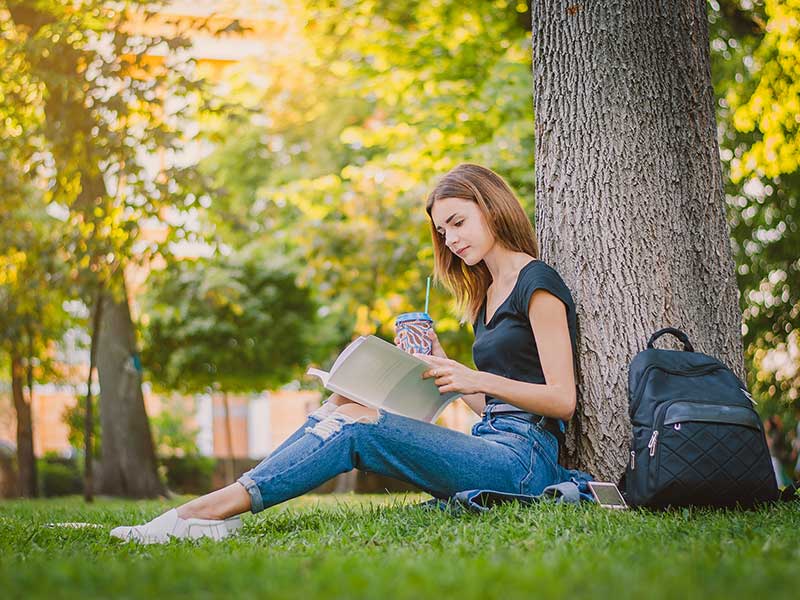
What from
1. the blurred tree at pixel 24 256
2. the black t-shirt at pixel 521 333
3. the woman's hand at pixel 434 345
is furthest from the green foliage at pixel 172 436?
the black t-shirt at pixel 521 333

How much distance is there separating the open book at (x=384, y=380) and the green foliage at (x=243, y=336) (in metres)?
10.1

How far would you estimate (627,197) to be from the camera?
4.32 m

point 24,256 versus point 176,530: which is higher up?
point 24,256

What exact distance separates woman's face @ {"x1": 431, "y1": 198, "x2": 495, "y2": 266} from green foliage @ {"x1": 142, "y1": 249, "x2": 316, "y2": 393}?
9767mm

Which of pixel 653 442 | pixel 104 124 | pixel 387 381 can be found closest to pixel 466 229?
pixel 387 381

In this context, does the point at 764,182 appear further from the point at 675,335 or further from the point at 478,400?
the point at 478,400

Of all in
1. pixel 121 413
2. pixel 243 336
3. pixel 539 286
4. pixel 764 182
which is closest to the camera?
pixel 539 286

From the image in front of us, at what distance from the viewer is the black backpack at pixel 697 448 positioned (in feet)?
11.4

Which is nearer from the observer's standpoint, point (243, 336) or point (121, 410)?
point (121, 410)

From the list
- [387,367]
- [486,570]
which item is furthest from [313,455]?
[486,570]

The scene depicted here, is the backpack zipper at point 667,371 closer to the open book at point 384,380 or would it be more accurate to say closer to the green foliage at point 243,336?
the open book at point 384,380

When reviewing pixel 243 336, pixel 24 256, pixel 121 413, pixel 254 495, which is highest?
pixel 24 256

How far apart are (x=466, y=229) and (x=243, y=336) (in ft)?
35.3

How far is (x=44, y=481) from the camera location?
15508 millimetres
